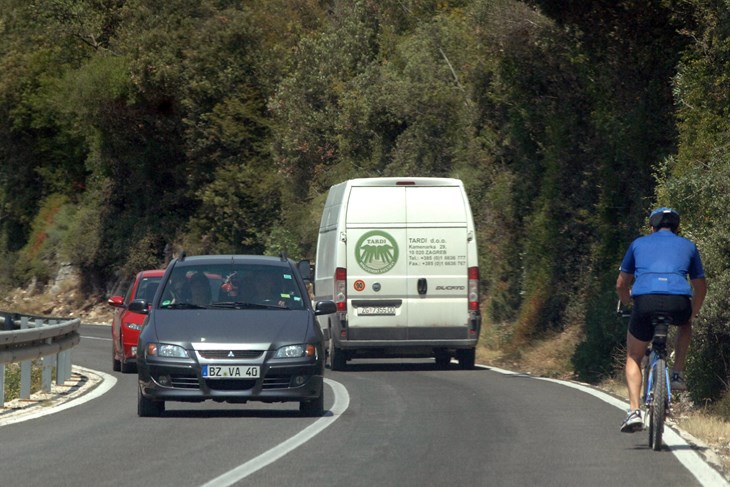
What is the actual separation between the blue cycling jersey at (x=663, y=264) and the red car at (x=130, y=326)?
33.5ft

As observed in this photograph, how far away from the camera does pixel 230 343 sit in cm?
1308

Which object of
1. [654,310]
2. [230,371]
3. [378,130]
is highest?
[378,130]

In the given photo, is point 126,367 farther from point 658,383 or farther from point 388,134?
point 388,134

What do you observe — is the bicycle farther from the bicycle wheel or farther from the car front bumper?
the car front bumper

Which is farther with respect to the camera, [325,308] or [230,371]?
[325,308]

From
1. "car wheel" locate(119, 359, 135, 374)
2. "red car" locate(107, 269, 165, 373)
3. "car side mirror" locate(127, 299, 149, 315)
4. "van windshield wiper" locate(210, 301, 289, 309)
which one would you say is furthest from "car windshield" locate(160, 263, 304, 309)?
"car wheel" locate(119, 359, 135, 374)

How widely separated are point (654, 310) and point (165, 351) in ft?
15.1

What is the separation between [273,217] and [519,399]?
1226 inches

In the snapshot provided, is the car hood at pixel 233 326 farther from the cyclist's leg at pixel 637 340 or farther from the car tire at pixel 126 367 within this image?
the car tire at pixel 126 367

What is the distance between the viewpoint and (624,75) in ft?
74.8

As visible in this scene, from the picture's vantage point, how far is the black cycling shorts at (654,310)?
35.8ft

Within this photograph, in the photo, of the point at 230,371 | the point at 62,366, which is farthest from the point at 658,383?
the point at 62,366

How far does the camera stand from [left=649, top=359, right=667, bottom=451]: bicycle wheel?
10.6 meters

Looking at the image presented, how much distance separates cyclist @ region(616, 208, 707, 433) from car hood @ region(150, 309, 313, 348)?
346cm
